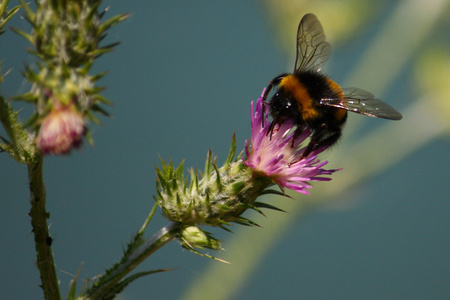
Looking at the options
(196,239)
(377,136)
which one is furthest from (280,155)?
(377,136)

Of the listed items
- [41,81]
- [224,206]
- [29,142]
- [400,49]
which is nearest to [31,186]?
[29,142]

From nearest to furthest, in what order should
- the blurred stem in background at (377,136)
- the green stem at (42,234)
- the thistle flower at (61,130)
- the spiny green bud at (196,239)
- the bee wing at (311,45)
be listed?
the thistle flower at (61,130) < the green stem at (42,234) < the spiny green bud at (196,239) < the bee wing at (311,45) < the blurred stem in background at (377,136)

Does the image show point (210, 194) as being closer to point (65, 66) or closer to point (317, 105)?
point (317, 105)

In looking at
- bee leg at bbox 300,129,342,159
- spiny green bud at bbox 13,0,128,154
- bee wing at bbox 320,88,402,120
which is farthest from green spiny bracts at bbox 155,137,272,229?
spiny green bud at bbox 13,0,128,154

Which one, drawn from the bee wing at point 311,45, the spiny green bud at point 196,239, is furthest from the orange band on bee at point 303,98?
the spiny green bud at point 196,239

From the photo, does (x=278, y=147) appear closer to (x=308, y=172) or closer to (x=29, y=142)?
(x=308, y=172)

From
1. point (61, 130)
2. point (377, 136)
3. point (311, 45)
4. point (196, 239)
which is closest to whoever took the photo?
point (61, 130)

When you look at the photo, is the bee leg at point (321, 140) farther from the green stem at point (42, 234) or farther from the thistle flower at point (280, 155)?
the green stem at point (42, 234)
